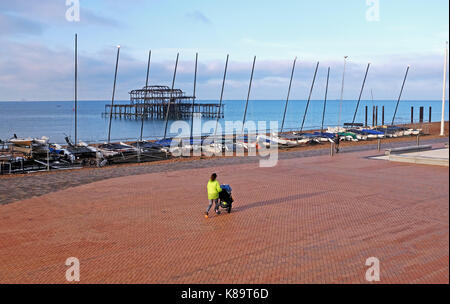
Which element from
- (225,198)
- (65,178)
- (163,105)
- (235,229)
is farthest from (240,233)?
(163,105)

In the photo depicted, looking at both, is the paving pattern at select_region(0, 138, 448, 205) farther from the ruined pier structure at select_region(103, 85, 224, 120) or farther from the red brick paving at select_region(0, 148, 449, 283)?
the ruined pier structure at select_region(103, 85, 224, 120)

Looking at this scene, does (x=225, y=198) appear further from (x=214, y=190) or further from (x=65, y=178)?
(x=65, y=178)

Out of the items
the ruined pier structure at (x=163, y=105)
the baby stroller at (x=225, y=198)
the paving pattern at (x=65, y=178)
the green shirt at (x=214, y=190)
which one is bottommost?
the paving pattern at (x=65, y=178)

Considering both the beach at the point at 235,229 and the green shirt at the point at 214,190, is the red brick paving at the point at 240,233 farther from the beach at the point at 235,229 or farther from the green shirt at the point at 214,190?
the green shirt at the point at 214,190

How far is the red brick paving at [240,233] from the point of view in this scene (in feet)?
26.9

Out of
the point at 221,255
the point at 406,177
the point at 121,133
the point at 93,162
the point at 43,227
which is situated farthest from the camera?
the point at 121,133

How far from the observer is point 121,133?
72.4 meters

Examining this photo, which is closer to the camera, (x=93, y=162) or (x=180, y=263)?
(x=180, y=263)

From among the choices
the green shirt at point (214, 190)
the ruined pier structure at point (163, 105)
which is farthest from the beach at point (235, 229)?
the ruined pier structure at point (163, 105)

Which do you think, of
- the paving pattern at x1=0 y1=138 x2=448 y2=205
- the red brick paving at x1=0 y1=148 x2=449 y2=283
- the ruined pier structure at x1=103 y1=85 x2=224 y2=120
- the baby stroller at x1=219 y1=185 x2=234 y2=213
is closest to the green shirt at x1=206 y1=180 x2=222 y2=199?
the baby stroller at x1=219 y1=185 x2=234 y2=213

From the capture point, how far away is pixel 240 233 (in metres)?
10.8
